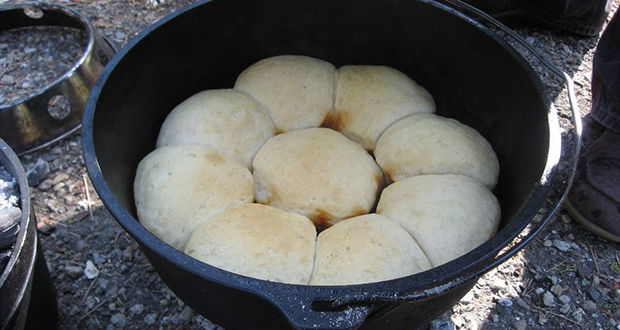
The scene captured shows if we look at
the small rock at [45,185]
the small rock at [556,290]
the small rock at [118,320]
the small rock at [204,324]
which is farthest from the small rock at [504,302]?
the small rock at [45,185]

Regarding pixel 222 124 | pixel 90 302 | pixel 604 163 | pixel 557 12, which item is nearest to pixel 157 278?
pixel 90 302

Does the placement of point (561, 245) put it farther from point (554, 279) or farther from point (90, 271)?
point (90, 271)

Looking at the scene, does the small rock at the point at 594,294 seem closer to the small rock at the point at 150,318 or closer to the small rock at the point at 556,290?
the small rock at the point at 556,290

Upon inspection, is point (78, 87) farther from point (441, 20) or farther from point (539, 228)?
point (539, 228)

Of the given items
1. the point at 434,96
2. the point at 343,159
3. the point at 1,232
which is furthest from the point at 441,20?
the point at 1,232

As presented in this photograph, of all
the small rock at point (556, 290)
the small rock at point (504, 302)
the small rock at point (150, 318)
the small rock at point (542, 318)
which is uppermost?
the small rock at point (150, 318)

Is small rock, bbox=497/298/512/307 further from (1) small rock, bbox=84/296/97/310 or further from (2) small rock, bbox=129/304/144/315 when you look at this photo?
(1) small rock, bbox=84/296/97/310
